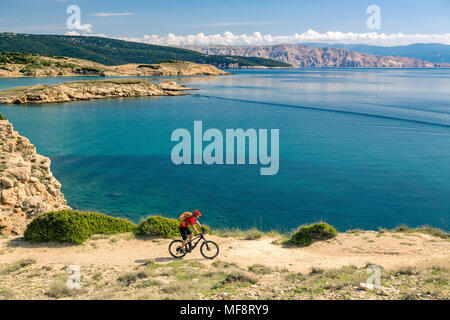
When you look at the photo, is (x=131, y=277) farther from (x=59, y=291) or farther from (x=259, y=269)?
(x=259, y=269)

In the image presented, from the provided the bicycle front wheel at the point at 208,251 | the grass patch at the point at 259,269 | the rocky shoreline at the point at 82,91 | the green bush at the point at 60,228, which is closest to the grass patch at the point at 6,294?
the green bush at the point at 60,228

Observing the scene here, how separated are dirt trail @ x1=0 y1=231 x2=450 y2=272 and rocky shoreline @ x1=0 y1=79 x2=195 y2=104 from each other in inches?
2781

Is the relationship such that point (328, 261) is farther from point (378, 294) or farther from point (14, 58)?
point (14, 58)

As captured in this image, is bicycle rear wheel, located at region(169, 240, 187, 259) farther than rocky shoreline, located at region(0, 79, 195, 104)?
No

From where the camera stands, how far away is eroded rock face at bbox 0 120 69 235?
16.6 m

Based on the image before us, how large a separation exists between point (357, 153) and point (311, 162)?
690cm

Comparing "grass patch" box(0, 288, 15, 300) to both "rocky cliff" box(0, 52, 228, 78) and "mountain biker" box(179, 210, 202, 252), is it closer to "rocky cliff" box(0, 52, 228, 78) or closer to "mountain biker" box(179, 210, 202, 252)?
"mountain biker" box(179, 210, 202, 252)

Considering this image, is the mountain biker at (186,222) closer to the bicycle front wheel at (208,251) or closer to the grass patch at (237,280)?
the bicycle front wheel at (208,251)

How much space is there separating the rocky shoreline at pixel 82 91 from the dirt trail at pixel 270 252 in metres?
70.6

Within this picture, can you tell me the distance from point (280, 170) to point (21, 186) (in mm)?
21212

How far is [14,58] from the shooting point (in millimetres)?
131500

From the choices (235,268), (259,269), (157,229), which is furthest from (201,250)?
(157,229)

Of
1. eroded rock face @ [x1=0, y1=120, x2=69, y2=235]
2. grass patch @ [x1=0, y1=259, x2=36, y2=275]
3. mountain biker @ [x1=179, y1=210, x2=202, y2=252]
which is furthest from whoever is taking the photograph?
eroded rock face @ [x1=0, y1=120, x2=69, y2=235]

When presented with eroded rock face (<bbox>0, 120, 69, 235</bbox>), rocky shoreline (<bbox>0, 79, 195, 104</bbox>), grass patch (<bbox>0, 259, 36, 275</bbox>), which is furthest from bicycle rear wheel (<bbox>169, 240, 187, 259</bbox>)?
rocky shoreline (<bbox>0, 79, 195, 104</bbox>)
